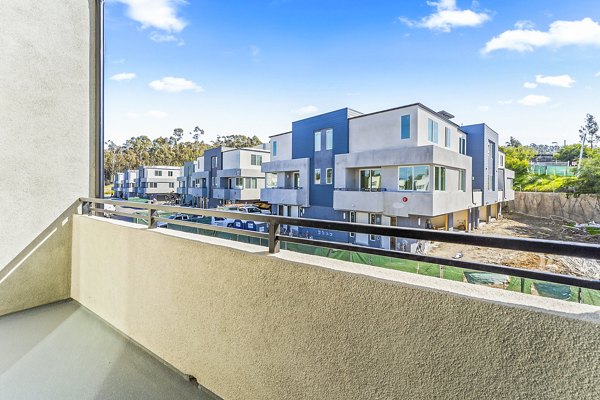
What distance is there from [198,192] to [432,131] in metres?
3.45

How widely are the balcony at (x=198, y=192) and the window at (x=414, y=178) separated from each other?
295 cm

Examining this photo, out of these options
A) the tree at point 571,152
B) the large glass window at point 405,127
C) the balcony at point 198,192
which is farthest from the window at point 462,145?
the balcony at point 198,192

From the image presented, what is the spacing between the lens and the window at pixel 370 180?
533 centimetres

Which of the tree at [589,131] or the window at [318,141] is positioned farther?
the window at [318,141]

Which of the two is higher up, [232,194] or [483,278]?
[232,194]

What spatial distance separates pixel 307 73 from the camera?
285 centimetres

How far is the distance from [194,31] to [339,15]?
1350 mm

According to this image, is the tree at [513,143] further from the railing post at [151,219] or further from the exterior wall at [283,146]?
the exterior wall at [283,146]

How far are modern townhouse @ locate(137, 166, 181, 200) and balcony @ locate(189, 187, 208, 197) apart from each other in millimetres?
163

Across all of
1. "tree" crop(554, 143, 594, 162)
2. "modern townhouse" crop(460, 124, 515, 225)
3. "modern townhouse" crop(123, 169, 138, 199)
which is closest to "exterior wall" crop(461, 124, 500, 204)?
"modern townhouse" crop(460, 124, 515, 225)

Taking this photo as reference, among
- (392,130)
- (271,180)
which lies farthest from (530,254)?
(392,130)

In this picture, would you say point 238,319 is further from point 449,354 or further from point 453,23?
point 453,23

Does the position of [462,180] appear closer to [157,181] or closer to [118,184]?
[157,181]

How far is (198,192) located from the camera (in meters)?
3.12
